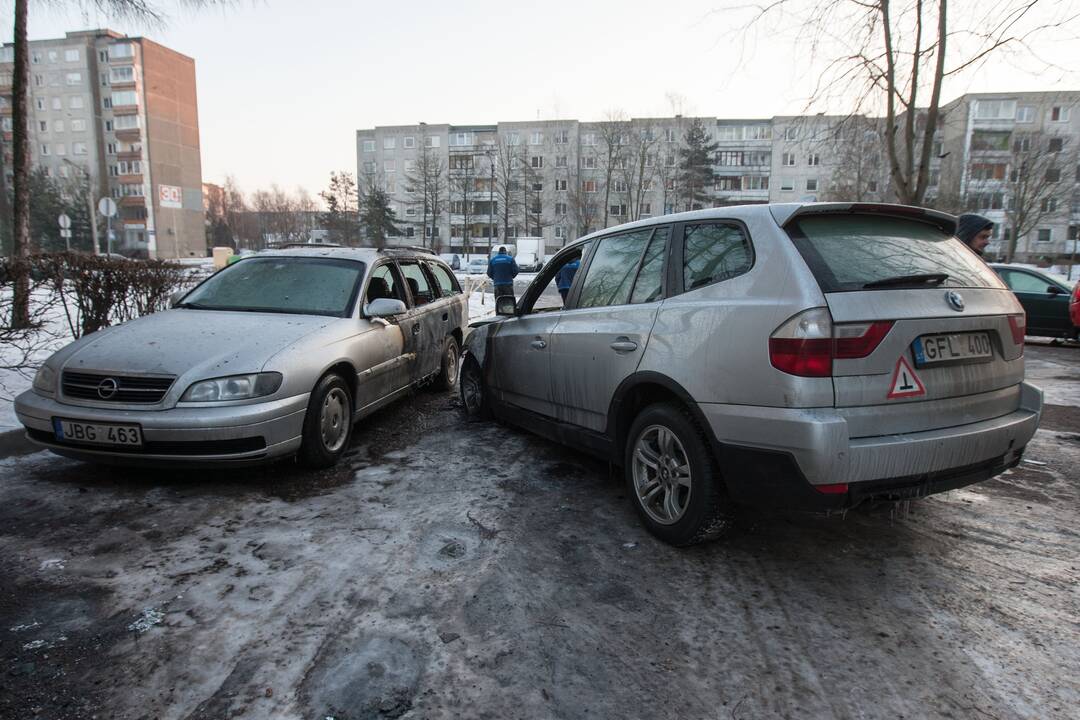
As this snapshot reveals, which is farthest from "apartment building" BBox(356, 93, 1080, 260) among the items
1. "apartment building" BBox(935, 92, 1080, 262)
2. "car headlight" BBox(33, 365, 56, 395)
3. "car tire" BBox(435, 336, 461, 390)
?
"car headlight" BBox(33, 365, 56, 395)

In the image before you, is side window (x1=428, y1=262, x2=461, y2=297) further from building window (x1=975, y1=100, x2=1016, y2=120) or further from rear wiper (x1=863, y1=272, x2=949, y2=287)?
building window (x1=975, y1=100, x2=1016, y2=120)

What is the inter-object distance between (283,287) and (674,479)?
3.68 m

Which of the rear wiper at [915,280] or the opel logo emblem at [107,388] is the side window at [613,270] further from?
the opel logo emblem at [107,388]

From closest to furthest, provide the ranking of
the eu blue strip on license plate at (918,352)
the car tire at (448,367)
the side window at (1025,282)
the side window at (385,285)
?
the eu blue strip on license plate at (918,352)
the side window at (385,285)
the car tire at (448,367)
the side window at (1025,282)

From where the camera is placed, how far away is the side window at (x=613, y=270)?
371 centimetres

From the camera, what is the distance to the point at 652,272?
11.5 feet

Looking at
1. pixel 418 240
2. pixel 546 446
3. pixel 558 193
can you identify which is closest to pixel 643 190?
Answer: pixel 558 193

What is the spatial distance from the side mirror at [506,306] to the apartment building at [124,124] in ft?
249

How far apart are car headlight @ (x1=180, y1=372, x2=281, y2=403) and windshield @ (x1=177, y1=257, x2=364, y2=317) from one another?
112 centimetres

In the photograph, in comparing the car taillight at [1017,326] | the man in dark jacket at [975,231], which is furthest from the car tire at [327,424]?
the man in dark jacket at [975,231]

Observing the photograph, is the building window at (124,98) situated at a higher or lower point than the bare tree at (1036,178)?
higher

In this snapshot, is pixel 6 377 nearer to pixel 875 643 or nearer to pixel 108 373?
pixel 108 373

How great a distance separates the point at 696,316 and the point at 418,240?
77.2 m

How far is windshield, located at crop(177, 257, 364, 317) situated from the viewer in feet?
16.1
